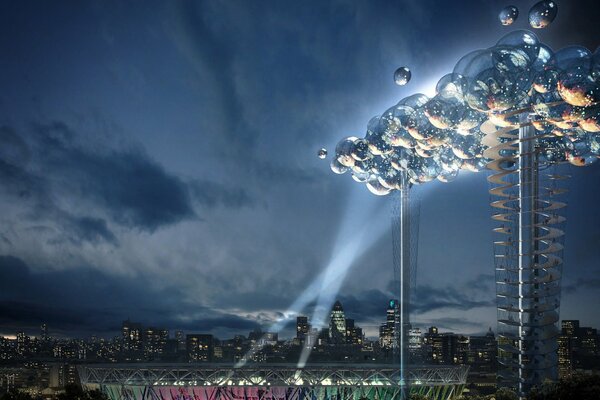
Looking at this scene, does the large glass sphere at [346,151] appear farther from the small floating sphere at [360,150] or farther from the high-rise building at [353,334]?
the high-rise building at [353,334]

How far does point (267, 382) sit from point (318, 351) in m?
46.5

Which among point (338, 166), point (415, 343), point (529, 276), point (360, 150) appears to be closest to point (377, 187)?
point (338, 166)

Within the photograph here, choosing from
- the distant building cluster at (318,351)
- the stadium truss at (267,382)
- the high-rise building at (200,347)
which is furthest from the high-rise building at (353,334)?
the stadium truss at (267,382)

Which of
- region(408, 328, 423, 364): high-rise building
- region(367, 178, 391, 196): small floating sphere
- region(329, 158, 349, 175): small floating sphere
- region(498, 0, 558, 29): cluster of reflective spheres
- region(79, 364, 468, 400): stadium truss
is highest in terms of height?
region(498, 0, 558, 29): cluster of reflective spheres

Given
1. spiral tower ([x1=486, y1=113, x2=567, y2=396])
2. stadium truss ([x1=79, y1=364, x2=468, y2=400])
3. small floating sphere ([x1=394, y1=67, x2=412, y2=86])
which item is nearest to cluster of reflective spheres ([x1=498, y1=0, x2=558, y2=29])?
spiral tower ([x1=486, y1=113, x2=567, y2=396])

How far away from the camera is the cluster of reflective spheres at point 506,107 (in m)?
11.4

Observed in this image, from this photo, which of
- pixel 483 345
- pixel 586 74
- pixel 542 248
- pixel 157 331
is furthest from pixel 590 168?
pixel 157 331

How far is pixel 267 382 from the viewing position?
21922 millimetres

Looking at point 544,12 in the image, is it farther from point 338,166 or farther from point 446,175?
point 338,166

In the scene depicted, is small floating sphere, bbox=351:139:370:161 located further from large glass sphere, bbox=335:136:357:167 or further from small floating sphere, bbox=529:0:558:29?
small floating sphere, bbox=529:0:558:29

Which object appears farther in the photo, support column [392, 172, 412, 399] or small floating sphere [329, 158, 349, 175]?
small floating sphere [329, 158, 349, 175]

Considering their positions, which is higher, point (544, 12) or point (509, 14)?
point (509, 14)

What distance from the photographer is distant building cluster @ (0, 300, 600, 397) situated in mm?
47625

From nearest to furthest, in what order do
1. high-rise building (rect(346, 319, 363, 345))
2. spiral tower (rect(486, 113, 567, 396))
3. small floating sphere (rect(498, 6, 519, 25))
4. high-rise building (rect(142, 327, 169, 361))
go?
small floating sphere (rect(498, 6, 519, 25)), spiral tower (rect(486, 113, 567, 396)), high-rise building (rect(346, 319, 363, 345)), high-rise building (rect(142, 327, 169, 361))
